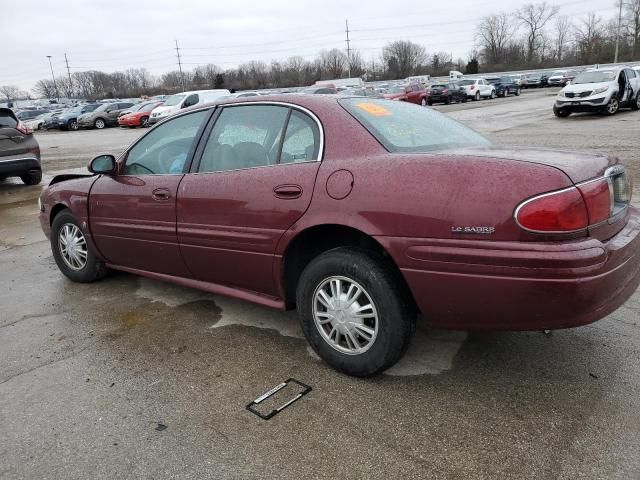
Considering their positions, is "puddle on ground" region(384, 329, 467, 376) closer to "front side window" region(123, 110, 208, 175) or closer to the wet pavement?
the wet pavement

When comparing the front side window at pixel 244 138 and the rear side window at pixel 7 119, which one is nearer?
the front side window at pixel 244 138

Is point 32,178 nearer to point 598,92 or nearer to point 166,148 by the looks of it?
point 166,148

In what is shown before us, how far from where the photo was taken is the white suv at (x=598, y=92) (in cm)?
1827

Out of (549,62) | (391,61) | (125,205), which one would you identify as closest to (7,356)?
(125,205)

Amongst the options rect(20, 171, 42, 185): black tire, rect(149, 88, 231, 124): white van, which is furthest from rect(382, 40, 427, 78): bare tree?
rect(20, 171, 42, 185): black tire

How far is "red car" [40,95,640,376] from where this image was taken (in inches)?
92.7

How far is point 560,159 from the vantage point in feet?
8.52

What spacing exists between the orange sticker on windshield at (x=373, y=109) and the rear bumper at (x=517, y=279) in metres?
0.93

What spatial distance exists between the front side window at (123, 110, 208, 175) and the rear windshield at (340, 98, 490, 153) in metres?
1.23

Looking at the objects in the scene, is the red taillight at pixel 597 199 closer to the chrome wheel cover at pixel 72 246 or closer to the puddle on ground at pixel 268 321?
the puddle on ground at pixel 268 321

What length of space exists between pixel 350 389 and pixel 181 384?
96 cm

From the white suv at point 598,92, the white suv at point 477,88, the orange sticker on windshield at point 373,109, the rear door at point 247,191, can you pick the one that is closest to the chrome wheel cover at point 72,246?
the rear door at point 247,191

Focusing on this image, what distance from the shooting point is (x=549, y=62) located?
254 feet

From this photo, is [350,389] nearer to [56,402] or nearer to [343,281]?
[343,281]
